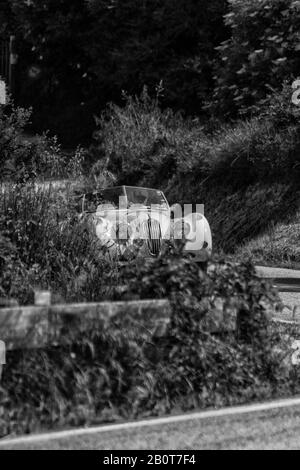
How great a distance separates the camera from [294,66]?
24.3 metres

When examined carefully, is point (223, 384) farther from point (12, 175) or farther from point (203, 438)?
point (12, 175)

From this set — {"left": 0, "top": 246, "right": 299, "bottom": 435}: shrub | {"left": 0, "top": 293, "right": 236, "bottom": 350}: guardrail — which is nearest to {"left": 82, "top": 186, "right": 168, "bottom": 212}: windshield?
{"left": 0, "top": 246, "right": 299, "bottom": 435}: shrub

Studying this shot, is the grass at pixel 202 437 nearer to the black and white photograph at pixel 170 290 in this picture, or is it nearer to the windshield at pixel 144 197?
the black and white photograph at pixel 170 290

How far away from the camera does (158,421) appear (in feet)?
20.0

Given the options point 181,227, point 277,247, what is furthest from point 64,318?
point 277,247

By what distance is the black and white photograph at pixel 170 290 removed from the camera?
597 cm

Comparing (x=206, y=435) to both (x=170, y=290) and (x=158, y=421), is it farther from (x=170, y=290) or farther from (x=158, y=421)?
(x=170, y=290)

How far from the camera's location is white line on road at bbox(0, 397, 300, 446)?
5.64 meters

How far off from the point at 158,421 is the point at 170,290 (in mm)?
1012

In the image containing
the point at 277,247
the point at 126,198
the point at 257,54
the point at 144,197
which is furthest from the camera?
the point at 257,54

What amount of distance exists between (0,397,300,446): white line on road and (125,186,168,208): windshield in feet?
29.6

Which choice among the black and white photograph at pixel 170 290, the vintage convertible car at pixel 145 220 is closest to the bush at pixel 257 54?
the black and white photograph at pixel 170 290

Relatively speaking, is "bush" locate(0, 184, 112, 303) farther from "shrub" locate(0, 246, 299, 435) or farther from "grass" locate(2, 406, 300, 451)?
"grass" locate(2, 406, 300, 451)

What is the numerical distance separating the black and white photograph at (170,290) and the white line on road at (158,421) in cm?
1
